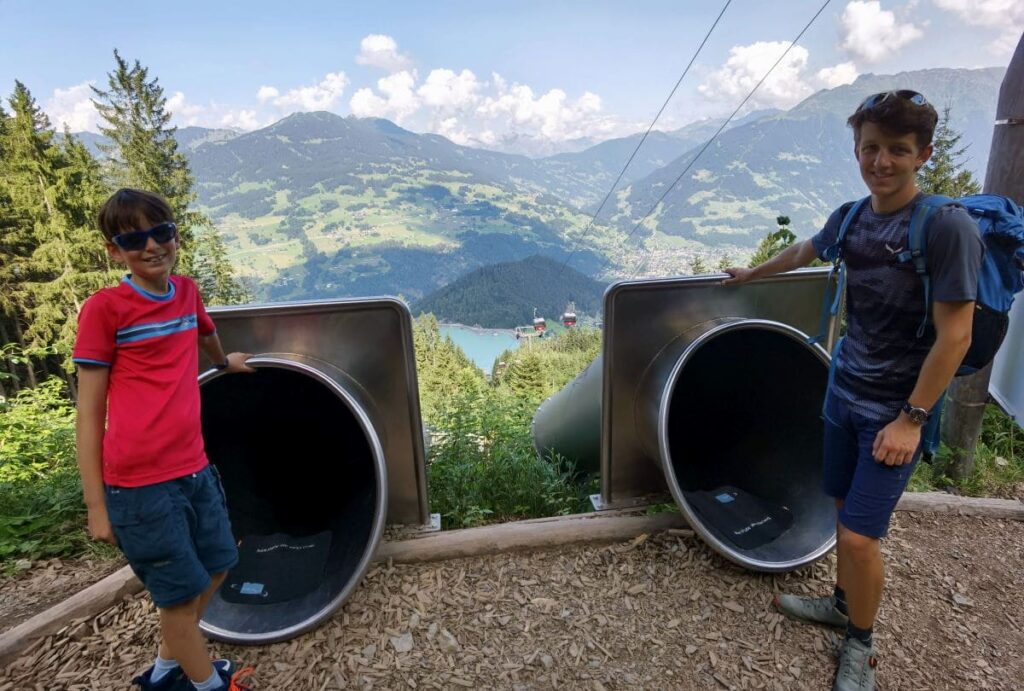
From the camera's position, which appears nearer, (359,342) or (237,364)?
(237,364)

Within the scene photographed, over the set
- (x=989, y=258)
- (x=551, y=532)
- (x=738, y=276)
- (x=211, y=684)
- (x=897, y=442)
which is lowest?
(x=551, y=532)

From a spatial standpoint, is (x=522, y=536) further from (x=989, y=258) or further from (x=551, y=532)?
(x=989, y=258)

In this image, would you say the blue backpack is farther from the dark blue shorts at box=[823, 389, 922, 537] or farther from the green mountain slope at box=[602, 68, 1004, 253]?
the green mountain slope at box=[602, 68, 1004, 253]

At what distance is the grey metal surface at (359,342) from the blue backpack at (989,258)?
5.55ft

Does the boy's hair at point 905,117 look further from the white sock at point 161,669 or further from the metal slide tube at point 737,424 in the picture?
the white sock at point 161,669

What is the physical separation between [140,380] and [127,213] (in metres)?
0.43

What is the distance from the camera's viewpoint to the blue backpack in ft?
4.59

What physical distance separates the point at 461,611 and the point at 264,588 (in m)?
0.83

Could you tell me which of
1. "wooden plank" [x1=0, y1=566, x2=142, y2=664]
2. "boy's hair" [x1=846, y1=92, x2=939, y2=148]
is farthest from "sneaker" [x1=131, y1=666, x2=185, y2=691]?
"boy's hair" [x1=846, y1=92, x2=939, y2=148]

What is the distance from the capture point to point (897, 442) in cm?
152

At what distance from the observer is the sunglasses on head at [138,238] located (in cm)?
143

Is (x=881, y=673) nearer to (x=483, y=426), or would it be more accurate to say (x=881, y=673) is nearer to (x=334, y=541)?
(x=334, y=541)

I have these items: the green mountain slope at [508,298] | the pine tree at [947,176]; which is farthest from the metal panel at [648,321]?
the green mountain slope at [508,298]

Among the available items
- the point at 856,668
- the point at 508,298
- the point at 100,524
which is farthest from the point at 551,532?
the point at 508,298
